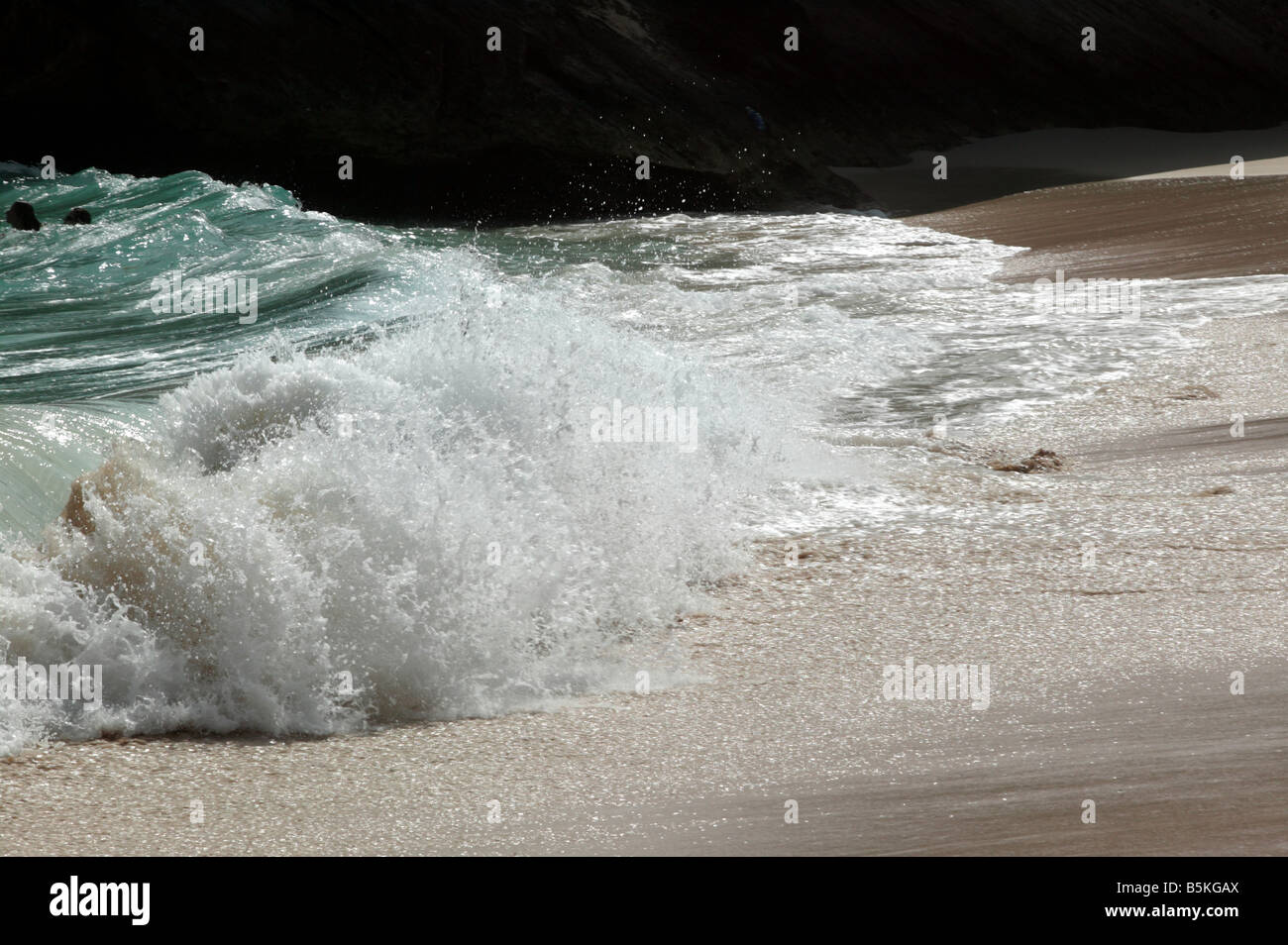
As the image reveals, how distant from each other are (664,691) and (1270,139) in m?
19.2

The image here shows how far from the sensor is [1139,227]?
13.0m

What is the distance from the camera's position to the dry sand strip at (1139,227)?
1073cm

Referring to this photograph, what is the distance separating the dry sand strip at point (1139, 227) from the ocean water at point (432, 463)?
3.23ft

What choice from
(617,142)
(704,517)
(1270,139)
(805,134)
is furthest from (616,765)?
(1270,139)

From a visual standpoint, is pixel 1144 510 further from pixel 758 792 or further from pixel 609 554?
pixel 758 792

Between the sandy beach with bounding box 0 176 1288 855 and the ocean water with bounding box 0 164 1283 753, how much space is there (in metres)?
0.21

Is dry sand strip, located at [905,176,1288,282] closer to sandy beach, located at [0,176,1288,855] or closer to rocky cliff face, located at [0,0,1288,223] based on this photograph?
rocky cliff face, located at [0,0,1288,223]

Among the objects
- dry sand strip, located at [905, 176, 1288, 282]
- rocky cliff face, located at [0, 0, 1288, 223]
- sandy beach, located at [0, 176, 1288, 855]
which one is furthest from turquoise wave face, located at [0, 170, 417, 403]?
dry sand strip, located at [905, 176, 1288, 282]

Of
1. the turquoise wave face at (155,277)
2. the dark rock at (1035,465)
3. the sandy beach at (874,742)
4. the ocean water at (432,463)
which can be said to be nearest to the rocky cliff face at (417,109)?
the turquoise wave face at (155,277)

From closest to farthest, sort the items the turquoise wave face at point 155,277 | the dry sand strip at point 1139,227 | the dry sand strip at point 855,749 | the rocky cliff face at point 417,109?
the dry sand strip at point 855,749 → the turquoise wave face at point 155,277 → the dry sand strip at point 1139,227 → the rocky cliff face at point 417,109

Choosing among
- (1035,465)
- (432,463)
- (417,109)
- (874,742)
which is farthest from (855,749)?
(417,109)

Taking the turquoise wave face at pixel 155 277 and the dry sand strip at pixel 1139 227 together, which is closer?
the turquoise wave face at pixel 155 277

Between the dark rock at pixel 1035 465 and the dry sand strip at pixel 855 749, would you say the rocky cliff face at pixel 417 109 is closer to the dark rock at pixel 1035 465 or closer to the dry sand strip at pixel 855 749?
the dark rock at pixel 1035 465

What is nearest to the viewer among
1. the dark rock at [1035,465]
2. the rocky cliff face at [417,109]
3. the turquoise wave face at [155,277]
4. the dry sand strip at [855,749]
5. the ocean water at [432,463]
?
the dry sand strip at [855,749]
